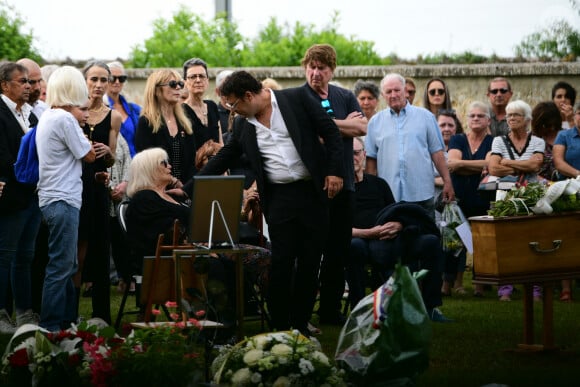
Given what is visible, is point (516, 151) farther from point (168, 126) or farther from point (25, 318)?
point (25, 318)

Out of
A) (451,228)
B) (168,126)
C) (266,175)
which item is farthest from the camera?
(451,228)

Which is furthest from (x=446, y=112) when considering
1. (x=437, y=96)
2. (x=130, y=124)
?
(x=130, y=124)

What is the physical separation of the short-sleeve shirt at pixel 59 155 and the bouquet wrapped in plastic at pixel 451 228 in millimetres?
4329

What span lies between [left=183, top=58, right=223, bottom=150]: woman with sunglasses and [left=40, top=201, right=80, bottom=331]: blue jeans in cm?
255

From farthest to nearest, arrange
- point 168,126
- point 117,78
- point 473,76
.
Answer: point 473,76, point 117,78, point 168,126

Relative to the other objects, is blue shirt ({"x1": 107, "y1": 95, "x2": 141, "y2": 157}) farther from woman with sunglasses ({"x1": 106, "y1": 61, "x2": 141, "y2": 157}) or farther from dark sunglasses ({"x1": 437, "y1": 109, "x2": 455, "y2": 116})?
dark sunglasses ({"x1": 437, "y1": 109, "x2": 455, "y2": 116})

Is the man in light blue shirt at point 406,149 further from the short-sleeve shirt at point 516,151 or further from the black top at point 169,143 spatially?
the black top at point 169,143

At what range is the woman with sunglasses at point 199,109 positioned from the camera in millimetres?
10766

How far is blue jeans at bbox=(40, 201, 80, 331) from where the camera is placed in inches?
325

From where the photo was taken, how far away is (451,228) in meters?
11.4

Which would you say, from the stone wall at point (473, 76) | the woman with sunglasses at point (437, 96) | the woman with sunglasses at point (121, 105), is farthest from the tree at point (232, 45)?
the woman with sunglasses at point (121, 105)

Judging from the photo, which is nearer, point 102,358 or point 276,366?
point 276,366

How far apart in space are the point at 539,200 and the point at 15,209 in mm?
3900

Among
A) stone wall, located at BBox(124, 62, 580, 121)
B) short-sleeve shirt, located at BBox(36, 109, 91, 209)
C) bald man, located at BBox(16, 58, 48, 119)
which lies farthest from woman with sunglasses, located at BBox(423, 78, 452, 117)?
short-sleeve shirt, located at BBox(36, 109, 91, 209)
